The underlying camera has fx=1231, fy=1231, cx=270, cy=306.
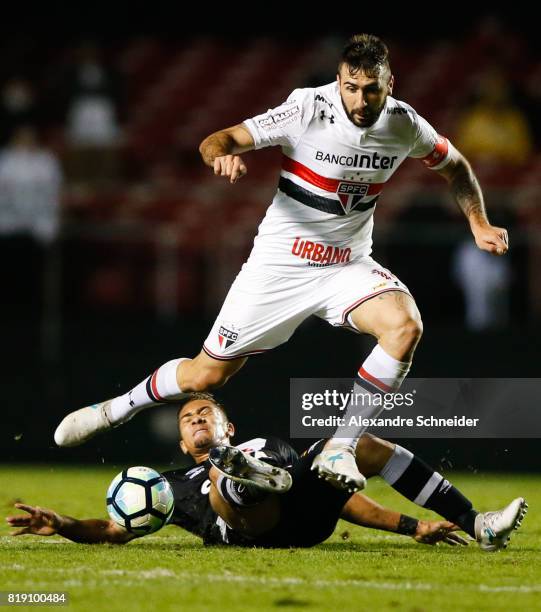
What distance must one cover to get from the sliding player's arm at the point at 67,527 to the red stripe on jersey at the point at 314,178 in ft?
7.60

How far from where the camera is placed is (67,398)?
12.6m

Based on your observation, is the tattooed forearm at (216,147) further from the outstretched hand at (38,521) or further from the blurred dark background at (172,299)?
the blurred dark background at (172,299)

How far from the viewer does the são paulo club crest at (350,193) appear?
7.32 m

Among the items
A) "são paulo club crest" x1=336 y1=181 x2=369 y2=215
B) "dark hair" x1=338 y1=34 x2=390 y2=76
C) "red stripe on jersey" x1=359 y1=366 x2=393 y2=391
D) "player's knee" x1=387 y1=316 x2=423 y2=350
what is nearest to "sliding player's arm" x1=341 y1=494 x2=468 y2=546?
"red stripe on jersey" x1=359 y1=366 x2=393 y2=391

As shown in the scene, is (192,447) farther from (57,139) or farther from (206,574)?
(57,139)

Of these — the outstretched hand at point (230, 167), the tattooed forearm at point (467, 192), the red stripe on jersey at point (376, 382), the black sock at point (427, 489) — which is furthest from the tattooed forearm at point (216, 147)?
the black sock at point (427, 489)

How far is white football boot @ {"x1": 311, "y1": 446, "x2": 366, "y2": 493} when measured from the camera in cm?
633

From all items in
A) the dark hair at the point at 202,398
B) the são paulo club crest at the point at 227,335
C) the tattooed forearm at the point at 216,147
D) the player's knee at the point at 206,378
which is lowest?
the dark hair at the point at 202,398

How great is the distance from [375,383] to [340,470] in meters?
0.71

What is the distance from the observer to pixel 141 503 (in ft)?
21.7

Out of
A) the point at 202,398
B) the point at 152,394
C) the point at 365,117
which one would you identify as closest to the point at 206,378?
the point at 202,398

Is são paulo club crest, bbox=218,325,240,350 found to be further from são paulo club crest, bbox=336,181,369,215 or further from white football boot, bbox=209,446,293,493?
white football boot, bbox=209,446,293,493

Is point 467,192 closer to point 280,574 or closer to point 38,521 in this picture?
point 280,574

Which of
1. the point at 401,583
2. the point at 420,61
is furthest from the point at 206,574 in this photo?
the point at 420,61
